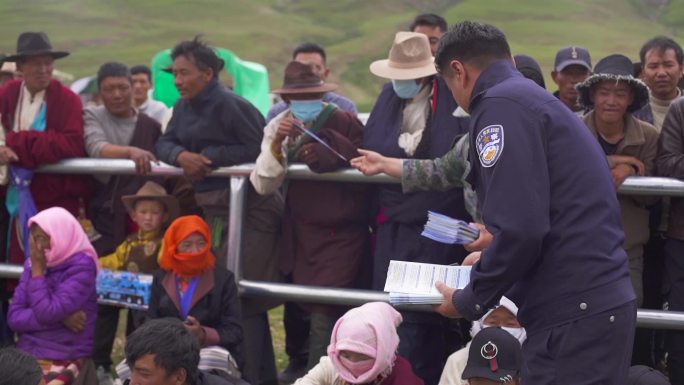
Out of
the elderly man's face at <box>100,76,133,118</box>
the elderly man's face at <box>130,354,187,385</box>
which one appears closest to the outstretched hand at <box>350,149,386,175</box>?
the elderly man's face at <box>130,354,187,385</box>

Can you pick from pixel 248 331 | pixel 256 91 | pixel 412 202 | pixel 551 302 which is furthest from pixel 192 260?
pixel 256 91

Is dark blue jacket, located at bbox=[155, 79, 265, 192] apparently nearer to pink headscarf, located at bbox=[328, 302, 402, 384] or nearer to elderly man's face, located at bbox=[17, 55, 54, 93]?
elderly man's face, located at bbox=[17, 55, 54, 93]

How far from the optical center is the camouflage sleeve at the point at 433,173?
5070mm

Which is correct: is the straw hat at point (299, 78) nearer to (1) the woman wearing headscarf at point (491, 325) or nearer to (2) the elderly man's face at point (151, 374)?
(1) the woman wearing headscarf at point (491, 325)

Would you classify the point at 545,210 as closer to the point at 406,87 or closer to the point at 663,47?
the point at 406,87

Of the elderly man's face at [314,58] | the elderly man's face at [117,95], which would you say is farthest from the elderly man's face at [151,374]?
the elderly man's face at [314,58]

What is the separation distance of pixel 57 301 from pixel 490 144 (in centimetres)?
323

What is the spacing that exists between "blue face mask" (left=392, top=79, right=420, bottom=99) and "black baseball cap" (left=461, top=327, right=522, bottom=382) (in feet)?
4.97

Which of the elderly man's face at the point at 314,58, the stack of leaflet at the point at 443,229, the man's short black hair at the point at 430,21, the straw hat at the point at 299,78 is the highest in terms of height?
the man's short black hair at the point at 430,21

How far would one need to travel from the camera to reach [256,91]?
45.9 feet

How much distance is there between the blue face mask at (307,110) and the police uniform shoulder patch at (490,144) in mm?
2438

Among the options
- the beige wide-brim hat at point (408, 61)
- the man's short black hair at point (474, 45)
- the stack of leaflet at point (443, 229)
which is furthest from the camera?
the beige wide-brim hat at point (408, 61)

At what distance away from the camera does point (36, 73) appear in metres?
6.63

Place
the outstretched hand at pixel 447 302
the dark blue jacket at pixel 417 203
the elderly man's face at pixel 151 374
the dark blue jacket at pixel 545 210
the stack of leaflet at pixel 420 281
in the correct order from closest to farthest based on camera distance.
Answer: the dark blue jacket at pixel 545 210, the outstretched hand at pixel 447 302, the stack of leaflet at pixel 420 281, the elderly man's face at pixel 151 374, the dark blue jacket at pixel 417 203
